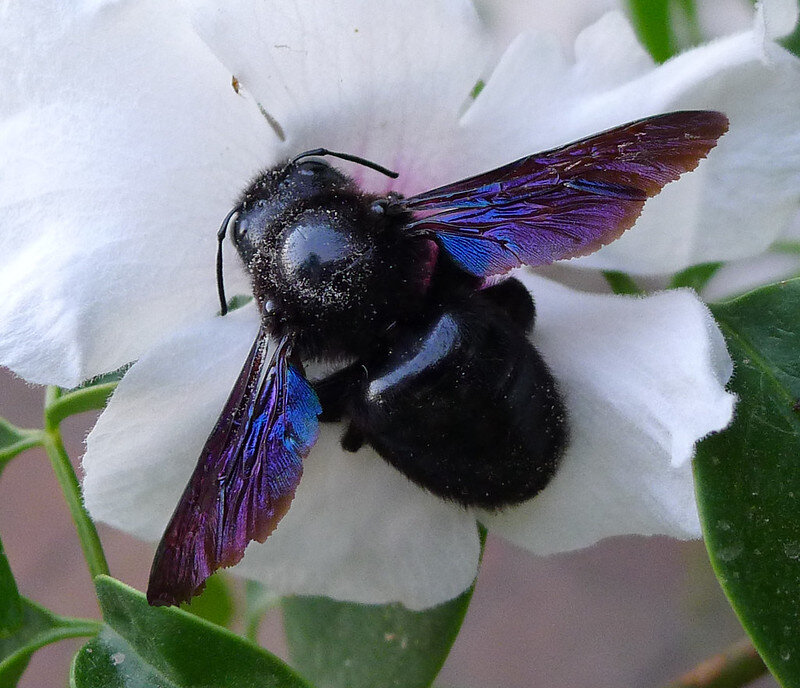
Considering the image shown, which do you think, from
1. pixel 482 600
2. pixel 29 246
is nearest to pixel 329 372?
pixel 29 246

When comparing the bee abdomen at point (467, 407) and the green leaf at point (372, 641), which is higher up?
the bee abdomen at point (467, 407)

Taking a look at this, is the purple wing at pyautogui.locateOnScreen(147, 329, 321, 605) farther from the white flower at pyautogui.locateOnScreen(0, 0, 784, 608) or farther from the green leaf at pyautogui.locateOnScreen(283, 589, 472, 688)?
the green leaf at pyautogui.locateOnScreen(283, 589, 472, 688)

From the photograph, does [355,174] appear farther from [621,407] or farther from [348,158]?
[621,407]

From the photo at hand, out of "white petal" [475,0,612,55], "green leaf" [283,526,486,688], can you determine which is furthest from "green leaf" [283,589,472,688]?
"white petal" [475,0,612,55]

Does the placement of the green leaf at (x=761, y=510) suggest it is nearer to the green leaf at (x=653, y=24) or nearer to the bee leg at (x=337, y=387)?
the bee leg at (x=337, y=387)

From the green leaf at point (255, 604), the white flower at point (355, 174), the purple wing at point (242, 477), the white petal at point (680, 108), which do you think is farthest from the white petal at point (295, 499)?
the green leaf at point (255, 604)
